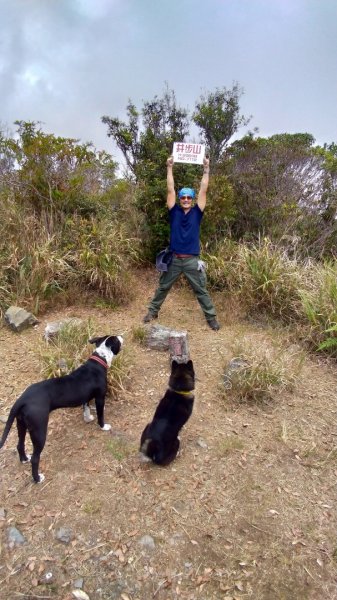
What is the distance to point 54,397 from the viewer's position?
2.62 m

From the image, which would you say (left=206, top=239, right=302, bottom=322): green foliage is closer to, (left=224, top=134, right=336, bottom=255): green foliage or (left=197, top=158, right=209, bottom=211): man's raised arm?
(left=224, top=134, right=336, bottom=255): green foliage

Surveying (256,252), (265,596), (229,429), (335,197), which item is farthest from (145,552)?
(335,197)

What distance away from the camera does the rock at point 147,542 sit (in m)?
2.30

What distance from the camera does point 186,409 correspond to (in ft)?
9.17

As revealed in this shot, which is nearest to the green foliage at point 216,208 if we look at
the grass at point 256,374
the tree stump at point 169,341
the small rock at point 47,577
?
the tree stump at point 169,341

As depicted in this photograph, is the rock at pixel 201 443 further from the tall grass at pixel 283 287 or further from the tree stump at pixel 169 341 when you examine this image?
the tall grass at pixel 283 287

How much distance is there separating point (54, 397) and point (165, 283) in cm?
255

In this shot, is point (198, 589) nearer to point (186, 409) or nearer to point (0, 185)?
point (186, 409)

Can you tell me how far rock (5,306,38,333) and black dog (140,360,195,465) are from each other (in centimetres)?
265

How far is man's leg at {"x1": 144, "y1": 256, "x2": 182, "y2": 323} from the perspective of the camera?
15.6 ft

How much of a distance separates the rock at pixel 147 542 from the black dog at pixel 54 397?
883 millimetres

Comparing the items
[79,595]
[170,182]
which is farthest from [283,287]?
[79,595]

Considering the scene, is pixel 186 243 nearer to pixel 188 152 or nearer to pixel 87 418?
pixel 188 152

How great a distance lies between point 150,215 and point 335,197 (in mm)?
3593
